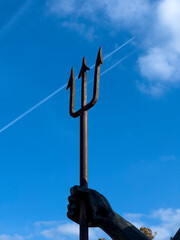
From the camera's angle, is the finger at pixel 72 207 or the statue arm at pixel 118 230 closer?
the finger at pixel 72 207

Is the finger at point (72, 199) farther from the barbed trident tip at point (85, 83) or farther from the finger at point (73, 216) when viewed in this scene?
the barbed trident tip at point (85, 83)

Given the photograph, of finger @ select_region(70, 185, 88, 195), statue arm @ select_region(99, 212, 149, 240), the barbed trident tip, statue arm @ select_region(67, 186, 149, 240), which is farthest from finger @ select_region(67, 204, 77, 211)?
the barbed trident tip

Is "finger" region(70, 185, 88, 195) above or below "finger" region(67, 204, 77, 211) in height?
above

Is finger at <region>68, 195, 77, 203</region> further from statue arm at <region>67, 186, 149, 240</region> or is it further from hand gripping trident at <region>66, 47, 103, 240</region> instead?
hand gripping trident at <region>66, 47, 103, 240</region>

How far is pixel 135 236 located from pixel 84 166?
1193 millimetres


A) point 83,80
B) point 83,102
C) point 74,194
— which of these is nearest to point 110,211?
point 74,194

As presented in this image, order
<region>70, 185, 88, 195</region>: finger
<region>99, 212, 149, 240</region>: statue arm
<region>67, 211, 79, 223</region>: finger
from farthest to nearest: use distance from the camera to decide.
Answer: <region>99, 212, 149, 240</region>: statue arm → <region>67, 211, 79, 223</region>: finger → <region>70, 185, 88, 195</region>: finger

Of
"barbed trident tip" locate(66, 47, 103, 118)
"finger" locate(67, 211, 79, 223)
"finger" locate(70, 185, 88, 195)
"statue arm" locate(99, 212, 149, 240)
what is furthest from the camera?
"barbed trident tip" locate(66, 47, 103, 118)

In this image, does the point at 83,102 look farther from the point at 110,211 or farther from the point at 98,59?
the point at 110,211

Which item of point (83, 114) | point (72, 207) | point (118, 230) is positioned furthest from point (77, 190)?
point (83, 114)

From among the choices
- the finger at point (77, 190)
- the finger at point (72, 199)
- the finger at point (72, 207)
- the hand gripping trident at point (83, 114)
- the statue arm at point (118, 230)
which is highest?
the hand gripping trident at point (83, 114)

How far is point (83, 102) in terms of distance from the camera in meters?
5.71

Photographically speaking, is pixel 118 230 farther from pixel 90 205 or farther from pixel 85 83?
pixel 85 83

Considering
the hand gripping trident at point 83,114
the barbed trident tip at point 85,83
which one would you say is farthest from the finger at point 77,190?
the barbed trident tip at point 85,83
